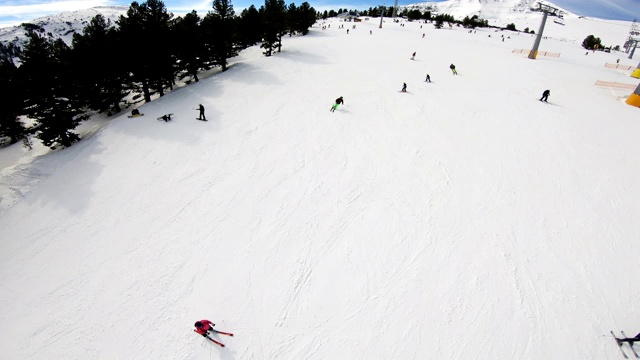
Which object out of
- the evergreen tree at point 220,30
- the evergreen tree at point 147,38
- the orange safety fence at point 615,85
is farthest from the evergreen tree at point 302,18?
the orange safety fence at point 615,85

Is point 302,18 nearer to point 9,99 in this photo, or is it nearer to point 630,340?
point 9,99

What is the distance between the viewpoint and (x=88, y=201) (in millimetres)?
14953

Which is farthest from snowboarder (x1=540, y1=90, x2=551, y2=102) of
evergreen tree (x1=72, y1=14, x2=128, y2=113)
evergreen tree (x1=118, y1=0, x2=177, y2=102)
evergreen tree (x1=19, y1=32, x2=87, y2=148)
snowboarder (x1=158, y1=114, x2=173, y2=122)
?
evergreen tree (x1=19, y1=32, x2=87, y2=148)

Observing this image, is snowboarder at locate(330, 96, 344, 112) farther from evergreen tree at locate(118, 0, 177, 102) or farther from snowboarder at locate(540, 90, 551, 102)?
evergreen tree at locate(118, 0, 177, 102)

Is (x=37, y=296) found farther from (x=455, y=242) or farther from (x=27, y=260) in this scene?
(x=455, y=242)

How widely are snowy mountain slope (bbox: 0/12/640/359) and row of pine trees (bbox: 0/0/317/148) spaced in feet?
12.3

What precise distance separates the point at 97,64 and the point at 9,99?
8353 mm

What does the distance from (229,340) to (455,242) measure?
8.92m

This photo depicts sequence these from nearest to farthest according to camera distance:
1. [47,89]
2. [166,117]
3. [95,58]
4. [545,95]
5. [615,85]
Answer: [47,89], [166,117], [545,95], [95,58], [615,85]

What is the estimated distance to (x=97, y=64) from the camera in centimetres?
2397

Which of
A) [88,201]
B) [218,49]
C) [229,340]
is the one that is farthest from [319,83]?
[229,340]

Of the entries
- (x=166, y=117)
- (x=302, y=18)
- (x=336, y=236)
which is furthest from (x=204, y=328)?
(x=302, y=18)

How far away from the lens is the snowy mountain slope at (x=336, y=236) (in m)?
8.70

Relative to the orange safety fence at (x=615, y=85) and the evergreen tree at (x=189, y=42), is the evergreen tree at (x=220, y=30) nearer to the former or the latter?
the evergreen tree at (x=189, y=42)
